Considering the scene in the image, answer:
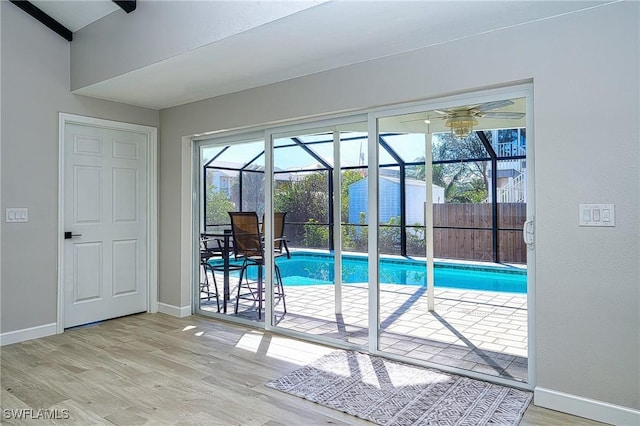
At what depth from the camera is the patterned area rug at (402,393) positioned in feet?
8.13

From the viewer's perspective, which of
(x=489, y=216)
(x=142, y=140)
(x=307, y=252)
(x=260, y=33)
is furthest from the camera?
(x=142, y=140)

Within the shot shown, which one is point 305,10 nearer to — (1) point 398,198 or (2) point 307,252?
(1) point 398,198

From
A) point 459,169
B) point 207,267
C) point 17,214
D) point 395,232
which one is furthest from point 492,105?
point 17,214

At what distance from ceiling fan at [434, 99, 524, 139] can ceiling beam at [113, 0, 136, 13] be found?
260 centimetres

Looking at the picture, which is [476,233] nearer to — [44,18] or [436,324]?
[436,324]

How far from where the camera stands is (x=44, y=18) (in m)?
4.01

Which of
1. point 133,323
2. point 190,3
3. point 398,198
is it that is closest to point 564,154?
point 398,198

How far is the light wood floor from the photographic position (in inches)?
98.7

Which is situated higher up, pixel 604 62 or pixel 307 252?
pixel 604 62

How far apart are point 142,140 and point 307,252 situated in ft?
8.02

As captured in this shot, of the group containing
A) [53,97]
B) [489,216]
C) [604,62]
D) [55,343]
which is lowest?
[55,343]

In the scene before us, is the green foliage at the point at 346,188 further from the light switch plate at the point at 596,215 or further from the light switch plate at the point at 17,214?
the light switch plate at the point at 17,214

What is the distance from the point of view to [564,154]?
8.36 feet

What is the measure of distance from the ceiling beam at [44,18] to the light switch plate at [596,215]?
4.67 meters
